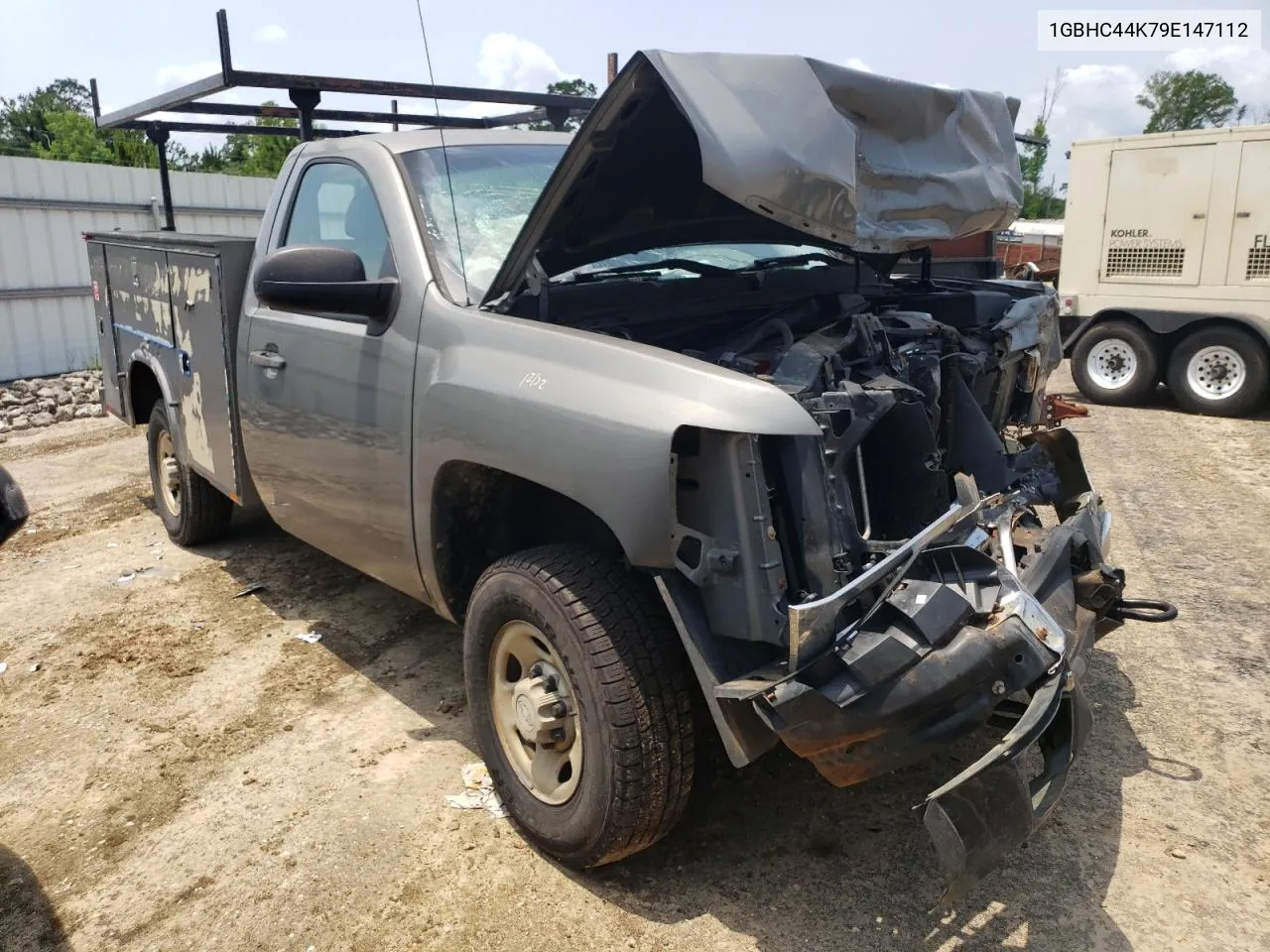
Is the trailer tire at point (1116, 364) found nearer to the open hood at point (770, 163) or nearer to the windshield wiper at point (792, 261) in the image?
the windshield wiper at point (792, 261)

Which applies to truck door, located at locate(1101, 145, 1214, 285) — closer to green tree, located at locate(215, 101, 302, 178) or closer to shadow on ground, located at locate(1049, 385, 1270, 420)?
shadow on ground, located at locate(1049, 385, 1270, 420)

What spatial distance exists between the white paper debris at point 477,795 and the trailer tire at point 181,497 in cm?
281

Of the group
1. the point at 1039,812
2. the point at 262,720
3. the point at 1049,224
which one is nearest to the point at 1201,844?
the point at 1039,812

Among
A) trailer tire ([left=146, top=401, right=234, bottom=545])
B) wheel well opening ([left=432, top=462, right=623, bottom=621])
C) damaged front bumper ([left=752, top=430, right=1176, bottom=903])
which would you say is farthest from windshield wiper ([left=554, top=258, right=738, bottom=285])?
trailer tire ([left=146, top=401, right=234, bottom=545])

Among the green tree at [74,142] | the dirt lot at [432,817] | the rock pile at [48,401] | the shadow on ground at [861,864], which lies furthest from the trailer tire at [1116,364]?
the green tree at [74,142]

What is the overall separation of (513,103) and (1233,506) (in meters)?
4.94

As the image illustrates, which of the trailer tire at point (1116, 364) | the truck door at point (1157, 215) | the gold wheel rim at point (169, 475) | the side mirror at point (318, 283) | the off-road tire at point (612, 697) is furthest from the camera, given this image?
the trailer tire at point (1116, 364)

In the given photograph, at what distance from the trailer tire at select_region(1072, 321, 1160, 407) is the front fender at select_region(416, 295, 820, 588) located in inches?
347

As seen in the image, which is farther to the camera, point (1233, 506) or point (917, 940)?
point (1233, 506)

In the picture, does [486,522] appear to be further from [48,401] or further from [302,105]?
[48,401]

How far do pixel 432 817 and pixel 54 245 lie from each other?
36.8 feet

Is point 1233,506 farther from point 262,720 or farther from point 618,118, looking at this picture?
point 262,720

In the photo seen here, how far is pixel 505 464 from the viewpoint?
9.25ft

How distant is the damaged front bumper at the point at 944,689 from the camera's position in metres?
2.19
